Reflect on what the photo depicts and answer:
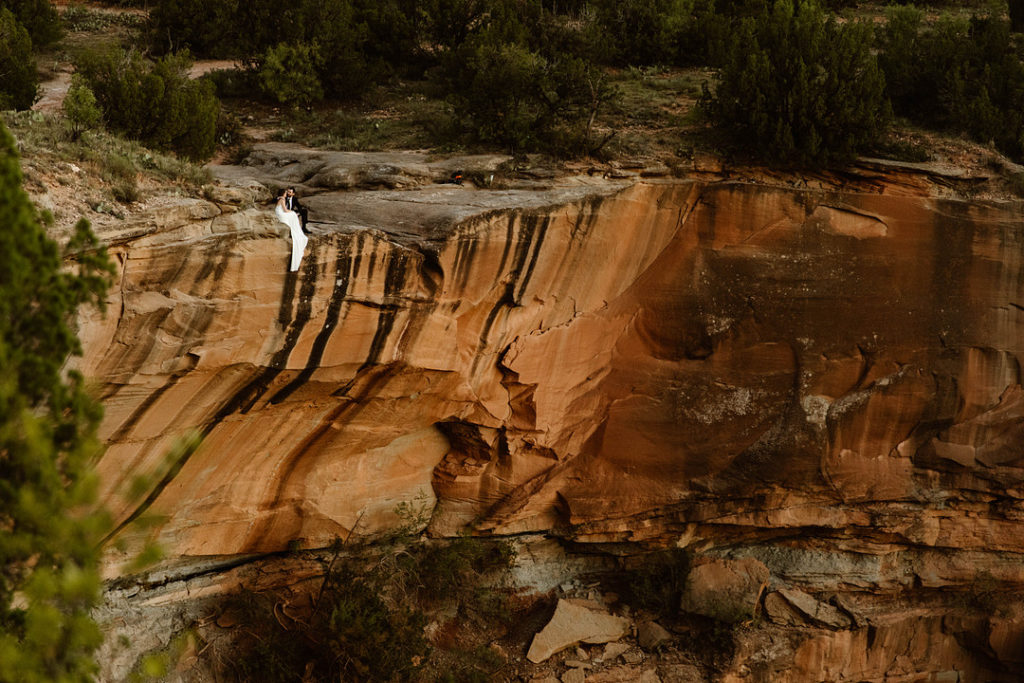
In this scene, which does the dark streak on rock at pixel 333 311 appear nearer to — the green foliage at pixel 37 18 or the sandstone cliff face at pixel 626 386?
the sandstone cliff face at pixel 626 386

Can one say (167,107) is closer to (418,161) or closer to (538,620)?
(418,161)

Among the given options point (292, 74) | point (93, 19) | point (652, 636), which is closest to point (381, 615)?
point (652, 636)

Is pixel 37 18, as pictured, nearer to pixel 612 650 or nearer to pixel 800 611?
pixel 612 650

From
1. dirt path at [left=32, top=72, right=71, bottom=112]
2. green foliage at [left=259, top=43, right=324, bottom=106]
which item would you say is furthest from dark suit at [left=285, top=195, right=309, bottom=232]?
green foliage at [left=259, top=43, right=324, bottom=106]

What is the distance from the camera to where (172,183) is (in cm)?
991

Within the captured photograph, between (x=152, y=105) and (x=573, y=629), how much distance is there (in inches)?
399

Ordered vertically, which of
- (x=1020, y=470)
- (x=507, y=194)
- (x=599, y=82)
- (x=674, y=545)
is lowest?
(x=674, y=545)

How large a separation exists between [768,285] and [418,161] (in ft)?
17.0

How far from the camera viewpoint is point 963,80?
14.9 m

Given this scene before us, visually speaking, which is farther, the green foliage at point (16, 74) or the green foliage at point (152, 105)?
the green foliage at point (16, 74)

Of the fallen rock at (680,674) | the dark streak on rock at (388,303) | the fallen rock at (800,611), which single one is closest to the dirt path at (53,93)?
the dark streak on rock at (388,303)

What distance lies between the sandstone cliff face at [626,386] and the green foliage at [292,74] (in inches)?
213

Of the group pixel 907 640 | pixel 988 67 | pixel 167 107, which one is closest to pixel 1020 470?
pixel 907 640

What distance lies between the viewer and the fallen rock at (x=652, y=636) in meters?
12.7
